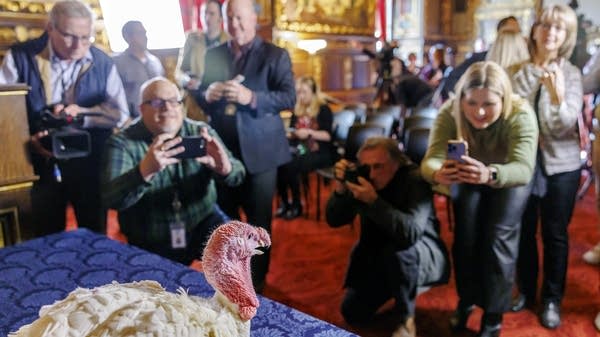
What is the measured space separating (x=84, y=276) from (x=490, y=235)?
1.62 m

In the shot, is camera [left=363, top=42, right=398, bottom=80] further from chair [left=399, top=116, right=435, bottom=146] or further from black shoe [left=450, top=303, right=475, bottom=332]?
black shoe [left=450, top=303, right=475, bottom=332]

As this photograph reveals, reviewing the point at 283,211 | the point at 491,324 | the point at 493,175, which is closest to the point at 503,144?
the point at 493,175

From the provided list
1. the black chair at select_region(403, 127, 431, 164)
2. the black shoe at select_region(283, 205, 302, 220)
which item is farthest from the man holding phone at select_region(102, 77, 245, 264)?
the black shoe at select_region(283, 205, 302, 220)

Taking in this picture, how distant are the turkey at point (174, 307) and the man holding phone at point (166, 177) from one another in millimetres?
1201

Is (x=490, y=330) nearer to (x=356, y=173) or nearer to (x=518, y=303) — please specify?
(x=518, y=303)

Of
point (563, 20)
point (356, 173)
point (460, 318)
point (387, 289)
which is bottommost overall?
point (460, 318)

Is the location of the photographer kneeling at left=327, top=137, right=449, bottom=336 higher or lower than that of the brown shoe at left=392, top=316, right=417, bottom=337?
higher

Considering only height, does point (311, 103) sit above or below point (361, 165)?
above

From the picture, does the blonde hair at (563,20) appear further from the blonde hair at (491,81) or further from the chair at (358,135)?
the chair at (358,135)

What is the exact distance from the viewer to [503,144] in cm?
221

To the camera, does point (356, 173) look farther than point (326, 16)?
No

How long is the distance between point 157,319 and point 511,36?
222 cm

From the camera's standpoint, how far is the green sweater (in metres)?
2.10

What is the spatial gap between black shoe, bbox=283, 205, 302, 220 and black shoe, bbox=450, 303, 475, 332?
7.69 feet
